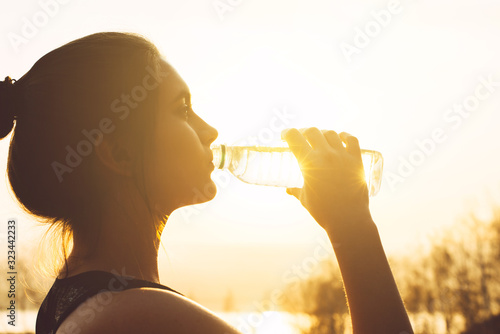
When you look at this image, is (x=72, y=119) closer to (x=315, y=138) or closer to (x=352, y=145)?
(x=315, y=138)

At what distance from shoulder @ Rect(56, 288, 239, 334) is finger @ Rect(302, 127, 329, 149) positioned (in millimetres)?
585

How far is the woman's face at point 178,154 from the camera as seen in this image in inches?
69.2

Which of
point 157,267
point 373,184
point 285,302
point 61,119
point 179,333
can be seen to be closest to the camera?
point 179,333

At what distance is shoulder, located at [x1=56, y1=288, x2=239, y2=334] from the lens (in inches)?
48.3

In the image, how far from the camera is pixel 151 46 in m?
1.95

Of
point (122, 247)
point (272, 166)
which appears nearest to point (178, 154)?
point (122, 247)

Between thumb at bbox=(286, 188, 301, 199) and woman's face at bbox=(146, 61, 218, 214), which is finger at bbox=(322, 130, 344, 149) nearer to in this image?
thumb at bbox=(286, 188, 301, 199)

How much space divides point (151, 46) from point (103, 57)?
8.5 inches

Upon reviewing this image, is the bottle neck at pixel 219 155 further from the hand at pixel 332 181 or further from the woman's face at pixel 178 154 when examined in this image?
the hand at pixel 332 181

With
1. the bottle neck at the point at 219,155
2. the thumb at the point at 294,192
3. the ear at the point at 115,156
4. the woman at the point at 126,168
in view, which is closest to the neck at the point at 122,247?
the woman at the point at 126,168

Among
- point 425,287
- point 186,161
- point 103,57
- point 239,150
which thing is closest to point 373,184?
point 239,150

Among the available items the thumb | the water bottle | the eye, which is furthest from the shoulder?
the water bottle

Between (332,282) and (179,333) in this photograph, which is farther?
(332,282)

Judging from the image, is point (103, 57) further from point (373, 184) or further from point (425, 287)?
point (425, 287)
